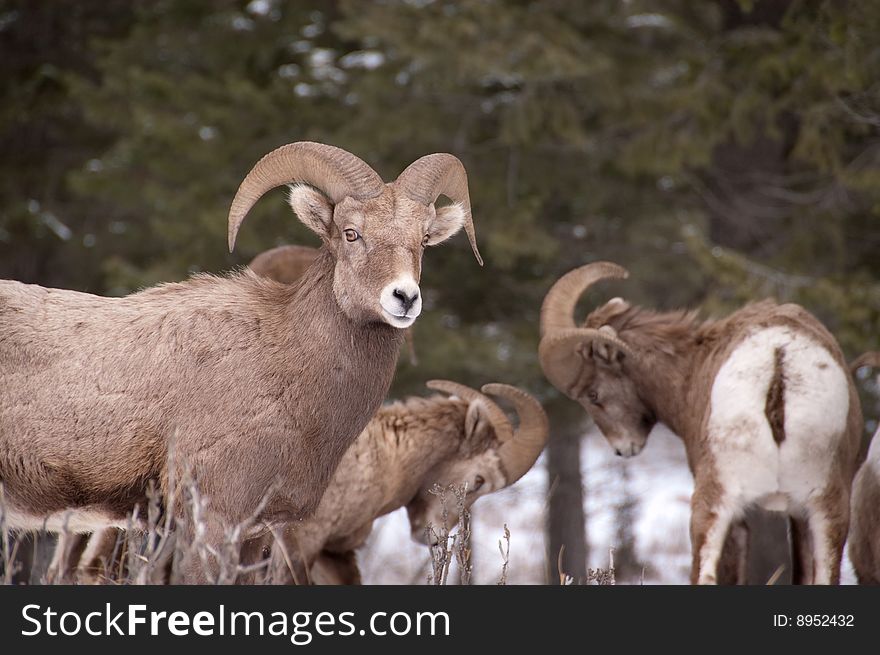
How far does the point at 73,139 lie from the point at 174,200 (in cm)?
431

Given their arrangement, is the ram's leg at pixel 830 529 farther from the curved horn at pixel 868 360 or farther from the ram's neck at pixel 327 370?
the ram's neck at pixel 327 370

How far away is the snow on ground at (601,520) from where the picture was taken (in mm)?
14086

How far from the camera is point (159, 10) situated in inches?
599

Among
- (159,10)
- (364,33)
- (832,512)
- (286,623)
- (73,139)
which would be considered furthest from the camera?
(73,139)

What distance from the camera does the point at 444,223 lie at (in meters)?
6.27

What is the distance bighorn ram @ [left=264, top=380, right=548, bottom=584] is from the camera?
8289 millimetres

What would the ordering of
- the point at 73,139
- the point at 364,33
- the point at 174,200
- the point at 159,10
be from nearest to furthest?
1. the point at 364,33
2. the point at 174,200
3. the point at 159,10
4. the point at 73,139

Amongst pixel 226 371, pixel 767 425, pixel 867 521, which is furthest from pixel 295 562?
pixel 867 521

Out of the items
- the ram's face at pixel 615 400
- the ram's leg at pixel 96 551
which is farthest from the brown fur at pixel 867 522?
the ram's leg at pixel 96 551

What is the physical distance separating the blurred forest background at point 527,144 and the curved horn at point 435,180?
4163 mm

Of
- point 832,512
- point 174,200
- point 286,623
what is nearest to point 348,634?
point 286,623

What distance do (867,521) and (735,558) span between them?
95 cm

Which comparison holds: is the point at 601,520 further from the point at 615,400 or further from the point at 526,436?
the point at 615,400

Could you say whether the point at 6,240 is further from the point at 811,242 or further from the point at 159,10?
the point at 811,242
